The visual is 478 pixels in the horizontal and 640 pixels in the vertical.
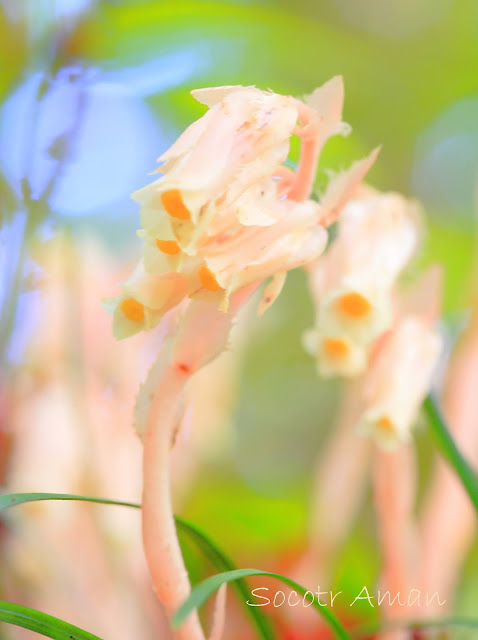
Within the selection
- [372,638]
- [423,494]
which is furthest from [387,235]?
[423,494]

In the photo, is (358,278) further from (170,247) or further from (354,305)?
(170,247)

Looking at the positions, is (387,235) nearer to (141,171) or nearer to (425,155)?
(141,171)

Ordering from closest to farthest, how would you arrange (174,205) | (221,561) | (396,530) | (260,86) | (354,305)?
(174,205) → (221,561) → (354,305) → (396,530) → (260,86)

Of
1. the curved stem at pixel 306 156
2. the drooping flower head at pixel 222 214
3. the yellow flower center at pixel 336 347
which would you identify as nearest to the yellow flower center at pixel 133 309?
the drooping flower head at pixel 222 214

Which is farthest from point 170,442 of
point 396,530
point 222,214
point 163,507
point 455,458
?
point 396,530

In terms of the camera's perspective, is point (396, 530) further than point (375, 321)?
Yes

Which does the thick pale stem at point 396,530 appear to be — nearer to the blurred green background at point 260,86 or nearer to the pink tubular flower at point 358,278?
the pink tubular flower at point 358,278

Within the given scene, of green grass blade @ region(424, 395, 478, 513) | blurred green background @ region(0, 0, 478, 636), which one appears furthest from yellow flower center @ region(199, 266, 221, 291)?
green grass blade @ region(424, 395, 478, 513)
